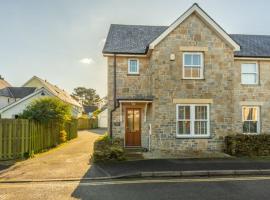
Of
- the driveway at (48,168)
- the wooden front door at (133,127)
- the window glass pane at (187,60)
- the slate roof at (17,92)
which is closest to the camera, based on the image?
the driveway at (48,168)

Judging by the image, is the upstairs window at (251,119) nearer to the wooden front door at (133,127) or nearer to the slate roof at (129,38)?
the wooden front door at (133,127)

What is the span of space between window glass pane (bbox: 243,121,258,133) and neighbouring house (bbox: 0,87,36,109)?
37993mm

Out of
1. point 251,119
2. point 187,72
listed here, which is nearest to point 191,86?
point 187,72

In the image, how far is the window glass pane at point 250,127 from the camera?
18.6m

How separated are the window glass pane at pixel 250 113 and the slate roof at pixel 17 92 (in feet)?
124

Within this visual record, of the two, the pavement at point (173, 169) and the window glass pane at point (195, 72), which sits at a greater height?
the window glass pane at point (195, 72)

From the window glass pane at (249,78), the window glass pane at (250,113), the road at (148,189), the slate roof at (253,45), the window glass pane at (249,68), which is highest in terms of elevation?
the slate roof at (253,45)

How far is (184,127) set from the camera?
631 inches

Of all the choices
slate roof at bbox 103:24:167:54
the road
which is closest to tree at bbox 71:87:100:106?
slate roof at bbox 103:24:167:54

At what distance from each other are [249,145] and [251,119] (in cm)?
370

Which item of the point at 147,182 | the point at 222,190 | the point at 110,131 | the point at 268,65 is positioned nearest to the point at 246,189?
the point at 222,190

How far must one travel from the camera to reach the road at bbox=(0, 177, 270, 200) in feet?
24.7

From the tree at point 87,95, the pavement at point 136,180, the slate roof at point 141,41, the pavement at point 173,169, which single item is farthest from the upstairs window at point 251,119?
the tree at point 87,95

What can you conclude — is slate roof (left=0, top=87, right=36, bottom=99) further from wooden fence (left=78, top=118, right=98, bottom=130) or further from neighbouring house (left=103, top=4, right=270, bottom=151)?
neighbouring house (left=103, top=4, right=270, bottom=151)
